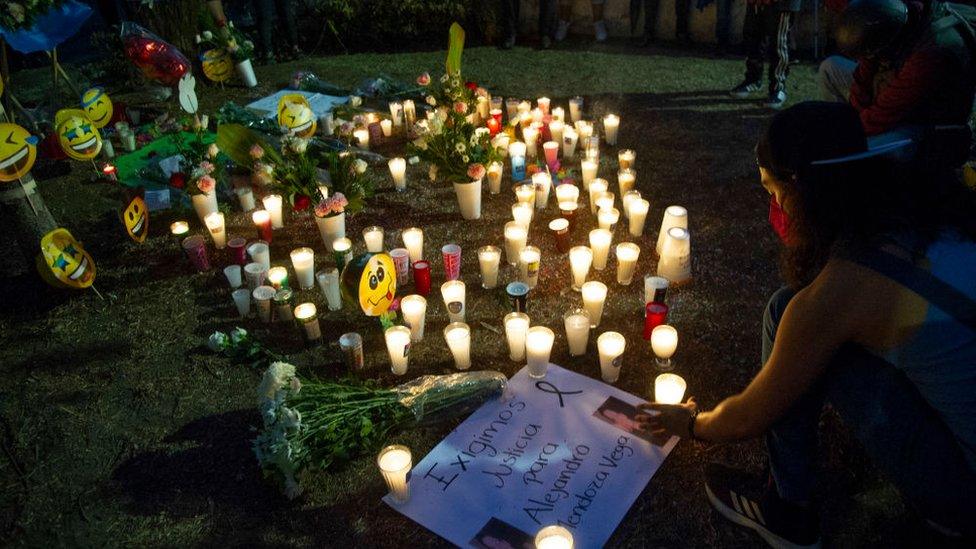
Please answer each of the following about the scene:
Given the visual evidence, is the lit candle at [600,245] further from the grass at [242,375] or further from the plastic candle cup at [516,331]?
the plastic candle cup at [516,331]

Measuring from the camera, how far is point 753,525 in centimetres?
245

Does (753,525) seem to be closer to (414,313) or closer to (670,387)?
(670,387)

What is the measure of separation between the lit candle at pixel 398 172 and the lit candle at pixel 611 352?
Result: 2.71m

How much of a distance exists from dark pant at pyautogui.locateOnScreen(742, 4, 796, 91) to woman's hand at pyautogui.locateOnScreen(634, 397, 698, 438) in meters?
5.17

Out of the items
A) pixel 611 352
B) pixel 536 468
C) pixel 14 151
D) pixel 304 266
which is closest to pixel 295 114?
pixel 304 266

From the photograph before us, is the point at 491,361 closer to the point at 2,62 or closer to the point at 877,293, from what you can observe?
the point at 877,293

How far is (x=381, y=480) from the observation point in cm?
280

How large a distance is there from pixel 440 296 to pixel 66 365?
85.3 inches

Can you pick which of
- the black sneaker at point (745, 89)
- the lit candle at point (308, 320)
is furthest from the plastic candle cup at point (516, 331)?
the black sneaker at point (745, 89)

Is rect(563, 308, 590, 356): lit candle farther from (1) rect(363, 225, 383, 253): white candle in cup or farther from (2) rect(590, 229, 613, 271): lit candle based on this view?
(1) rect(363, 225, 383, 253): white candle in cup

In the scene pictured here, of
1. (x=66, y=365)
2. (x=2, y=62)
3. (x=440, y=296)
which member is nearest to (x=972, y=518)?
(x=440, y=296)

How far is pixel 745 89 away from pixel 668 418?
5.62 meters

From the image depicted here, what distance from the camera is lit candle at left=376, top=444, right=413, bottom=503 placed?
8.39 ft

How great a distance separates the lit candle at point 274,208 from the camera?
4738 millimetres
